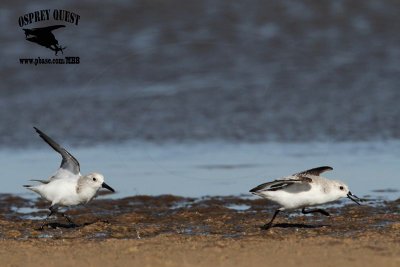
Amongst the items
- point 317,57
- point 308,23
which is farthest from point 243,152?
point 308,23

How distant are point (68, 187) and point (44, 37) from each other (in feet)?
33.1

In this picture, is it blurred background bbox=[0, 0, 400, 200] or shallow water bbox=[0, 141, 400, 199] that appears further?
blurred background bbox=[0, 0, 400, 200]

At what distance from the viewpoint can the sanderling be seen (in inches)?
514

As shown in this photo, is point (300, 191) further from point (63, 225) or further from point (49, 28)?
point (49, 28)

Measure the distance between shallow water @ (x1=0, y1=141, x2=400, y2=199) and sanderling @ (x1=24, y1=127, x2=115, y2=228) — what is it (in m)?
1.95

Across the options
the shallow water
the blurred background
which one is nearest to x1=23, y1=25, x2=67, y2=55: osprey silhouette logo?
the blurred background

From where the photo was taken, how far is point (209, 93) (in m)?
20.2

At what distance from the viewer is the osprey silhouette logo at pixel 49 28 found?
72.9ft

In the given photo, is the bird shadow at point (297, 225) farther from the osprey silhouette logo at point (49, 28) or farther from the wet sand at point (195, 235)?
the osprey silhouette logo at point (49, 28)

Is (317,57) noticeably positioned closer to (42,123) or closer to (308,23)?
(308,23)

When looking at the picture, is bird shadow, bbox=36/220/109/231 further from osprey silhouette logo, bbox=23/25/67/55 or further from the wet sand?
osprey silhouette logo, bbox=23/25/67/55

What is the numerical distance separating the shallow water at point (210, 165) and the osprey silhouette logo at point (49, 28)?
4.81 meters

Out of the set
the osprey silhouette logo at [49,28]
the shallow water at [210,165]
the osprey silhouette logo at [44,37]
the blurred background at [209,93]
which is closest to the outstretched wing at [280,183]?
the shallow water at [210,165]

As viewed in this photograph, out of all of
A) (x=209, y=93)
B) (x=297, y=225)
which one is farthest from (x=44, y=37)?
(x=297, y=225)
